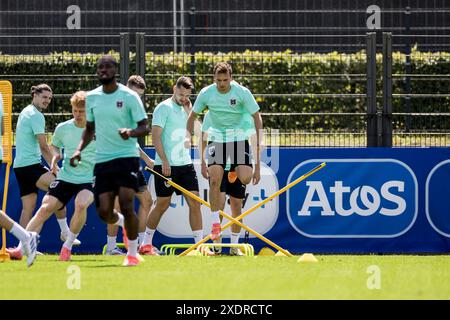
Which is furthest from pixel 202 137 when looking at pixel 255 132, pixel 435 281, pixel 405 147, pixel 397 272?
pixel 435 281

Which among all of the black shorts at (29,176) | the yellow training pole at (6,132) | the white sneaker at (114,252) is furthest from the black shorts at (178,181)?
the yellow training pole at (6,132)

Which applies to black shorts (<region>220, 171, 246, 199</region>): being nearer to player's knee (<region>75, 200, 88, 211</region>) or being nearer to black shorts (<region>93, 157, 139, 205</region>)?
player's knee (<region>75, 200, 88, 211</region>)

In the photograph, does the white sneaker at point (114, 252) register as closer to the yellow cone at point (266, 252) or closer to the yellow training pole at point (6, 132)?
the yellow training pole at point (6, 132)

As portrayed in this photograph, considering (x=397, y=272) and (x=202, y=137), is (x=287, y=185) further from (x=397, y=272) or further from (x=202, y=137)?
(x=397, y=272)

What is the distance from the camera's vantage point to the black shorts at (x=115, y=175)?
11281mm

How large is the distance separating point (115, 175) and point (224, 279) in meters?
1.85

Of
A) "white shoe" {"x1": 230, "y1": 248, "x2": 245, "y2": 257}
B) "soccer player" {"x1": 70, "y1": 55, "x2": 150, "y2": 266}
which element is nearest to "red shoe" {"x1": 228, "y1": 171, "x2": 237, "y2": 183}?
"white shoe" {"x1": 230, "y1": 248, "x2": 245, "y2": 257}

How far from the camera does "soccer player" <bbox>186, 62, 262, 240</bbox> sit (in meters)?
14.1

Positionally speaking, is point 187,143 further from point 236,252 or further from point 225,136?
point 236,252

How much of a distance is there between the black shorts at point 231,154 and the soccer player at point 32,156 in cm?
202

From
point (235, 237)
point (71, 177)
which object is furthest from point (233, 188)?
point (71, 177)

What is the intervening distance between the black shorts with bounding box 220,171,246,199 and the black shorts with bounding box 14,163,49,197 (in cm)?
223

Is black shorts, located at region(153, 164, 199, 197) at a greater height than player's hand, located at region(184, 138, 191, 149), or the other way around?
player's hand, located at region(184, 138, 191, 149)

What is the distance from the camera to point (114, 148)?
447 inches
